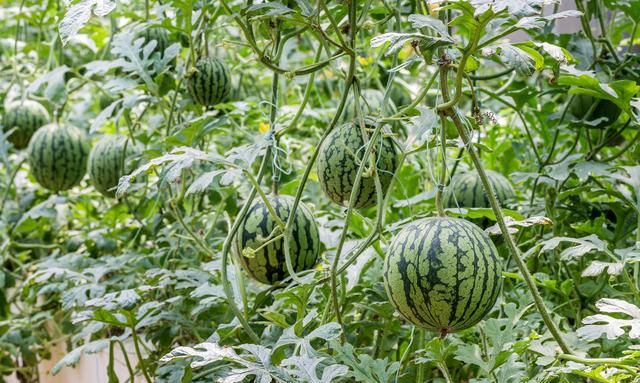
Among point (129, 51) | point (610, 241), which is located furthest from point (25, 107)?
point (610, 241)

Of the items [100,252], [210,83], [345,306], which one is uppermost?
[210,83]

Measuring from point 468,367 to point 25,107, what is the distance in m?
1.91

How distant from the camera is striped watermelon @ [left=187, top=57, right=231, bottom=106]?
2166mm

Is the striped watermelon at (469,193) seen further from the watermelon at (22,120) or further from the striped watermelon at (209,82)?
the watermelon at (22,120)

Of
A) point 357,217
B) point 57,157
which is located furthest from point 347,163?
point 57,157

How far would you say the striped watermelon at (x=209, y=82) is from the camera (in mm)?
2166

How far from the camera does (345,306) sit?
1.83 meters

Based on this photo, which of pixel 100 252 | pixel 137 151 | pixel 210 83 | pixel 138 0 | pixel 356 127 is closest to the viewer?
pixel 356 127

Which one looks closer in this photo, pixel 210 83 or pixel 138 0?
pixel 210 83

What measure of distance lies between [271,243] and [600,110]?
0.83 metres

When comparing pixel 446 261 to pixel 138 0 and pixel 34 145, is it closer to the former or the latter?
pixel 34 145

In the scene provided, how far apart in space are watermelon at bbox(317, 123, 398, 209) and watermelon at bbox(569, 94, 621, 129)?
1.90 feet

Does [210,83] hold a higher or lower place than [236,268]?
higher

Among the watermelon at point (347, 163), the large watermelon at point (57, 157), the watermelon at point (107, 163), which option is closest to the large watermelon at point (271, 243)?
the watermelon at point (347, 163)
